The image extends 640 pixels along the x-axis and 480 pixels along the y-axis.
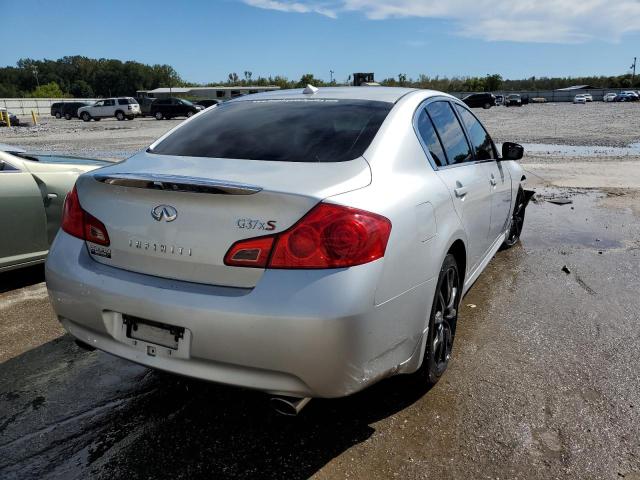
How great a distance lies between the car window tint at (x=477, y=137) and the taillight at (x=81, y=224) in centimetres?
266

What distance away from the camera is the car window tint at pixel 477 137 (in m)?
4.02

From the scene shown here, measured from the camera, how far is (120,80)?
135 metres

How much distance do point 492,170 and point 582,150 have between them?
14.0 m

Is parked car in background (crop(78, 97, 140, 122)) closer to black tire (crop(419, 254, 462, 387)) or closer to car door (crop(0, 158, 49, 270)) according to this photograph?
car door (crop(0, 158, 49, 270))

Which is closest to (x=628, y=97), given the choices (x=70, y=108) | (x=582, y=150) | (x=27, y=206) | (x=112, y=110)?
(x=112, y=110)

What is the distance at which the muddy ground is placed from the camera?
243 centimetres

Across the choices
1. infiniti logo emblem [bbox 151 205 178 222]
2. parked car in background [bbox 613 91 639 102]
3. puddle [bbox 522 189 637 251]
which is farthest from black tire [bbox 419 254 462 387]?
parked car in background [bbox 613 91 639 102]

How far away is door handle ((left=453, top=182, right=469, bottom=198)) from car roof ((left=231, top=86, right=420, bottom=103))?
2.06 ft

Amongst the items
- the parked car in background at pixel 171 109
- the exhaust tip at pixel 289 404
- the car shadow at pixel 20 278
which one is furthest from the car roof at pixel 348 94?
the parked car in background at pixel 171 109

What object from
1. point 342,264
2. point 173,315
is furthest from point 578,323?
point 173,315

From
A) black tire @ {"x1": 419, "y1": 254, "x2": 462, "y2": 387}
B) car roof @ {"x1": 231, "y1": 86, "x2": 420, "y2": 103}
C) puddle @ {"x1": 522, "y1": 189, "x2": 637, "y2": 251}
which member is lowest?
puddle @ {"x1": 522, "y1": 189, "x2": 637, "y2": 251}

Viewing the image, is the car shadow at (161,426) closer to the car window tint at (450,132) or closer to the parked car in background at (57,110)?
the car window tint at (450,132)

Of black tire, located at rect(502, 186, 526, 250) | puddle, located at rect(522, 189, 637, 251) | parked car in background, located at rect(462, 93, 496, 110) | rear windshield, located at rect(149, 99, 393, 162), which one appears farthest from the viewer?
parked car in background, located at rect(462, 93, 496, 110)

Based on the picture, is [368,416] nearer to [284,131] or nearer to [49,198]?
[284,131]
